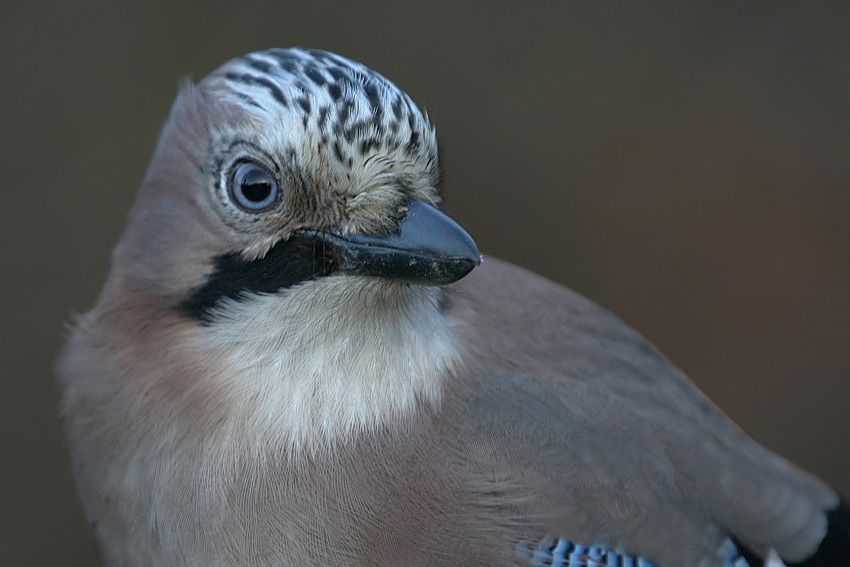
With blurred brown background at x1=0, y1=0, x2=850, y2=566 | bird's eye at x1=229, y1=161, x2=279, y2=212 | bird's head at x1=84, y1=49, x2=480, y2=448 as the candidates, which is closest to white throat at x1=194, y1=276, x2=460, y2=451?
bird's head at x1=84, y1=49, x2=480, y2=448

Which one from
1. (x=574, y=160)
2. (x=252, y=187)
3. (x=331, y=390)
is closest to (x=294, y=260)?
(x=252, y=187)

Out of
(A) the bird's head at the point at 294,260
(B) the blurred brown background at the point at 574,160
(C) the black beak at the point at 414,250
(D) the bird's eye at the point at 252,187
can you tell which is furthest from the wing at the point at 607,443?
(B) the blurred brown background at the point at 574,160

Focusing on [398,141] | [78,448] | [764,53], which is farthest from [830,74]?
[78,448]

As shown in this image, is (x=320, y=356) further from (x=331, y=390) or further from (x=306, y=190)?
(x=306, y=190)

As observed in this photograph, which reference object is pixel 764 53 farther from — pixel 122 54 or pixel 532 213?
pixel 122 54

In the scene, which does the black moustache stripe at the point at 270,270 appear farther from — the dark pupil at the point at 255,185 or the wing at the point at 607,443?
the wing at the point at 607,443

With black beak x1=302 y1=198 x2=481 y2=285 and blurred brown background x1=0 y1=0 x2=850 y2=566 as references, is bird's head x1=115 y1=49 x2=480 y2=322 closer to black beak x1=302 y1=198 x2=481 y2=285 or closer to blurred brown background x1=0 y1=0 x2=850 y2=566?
black beak x1=302 y1=198 x2=481 y2=285
